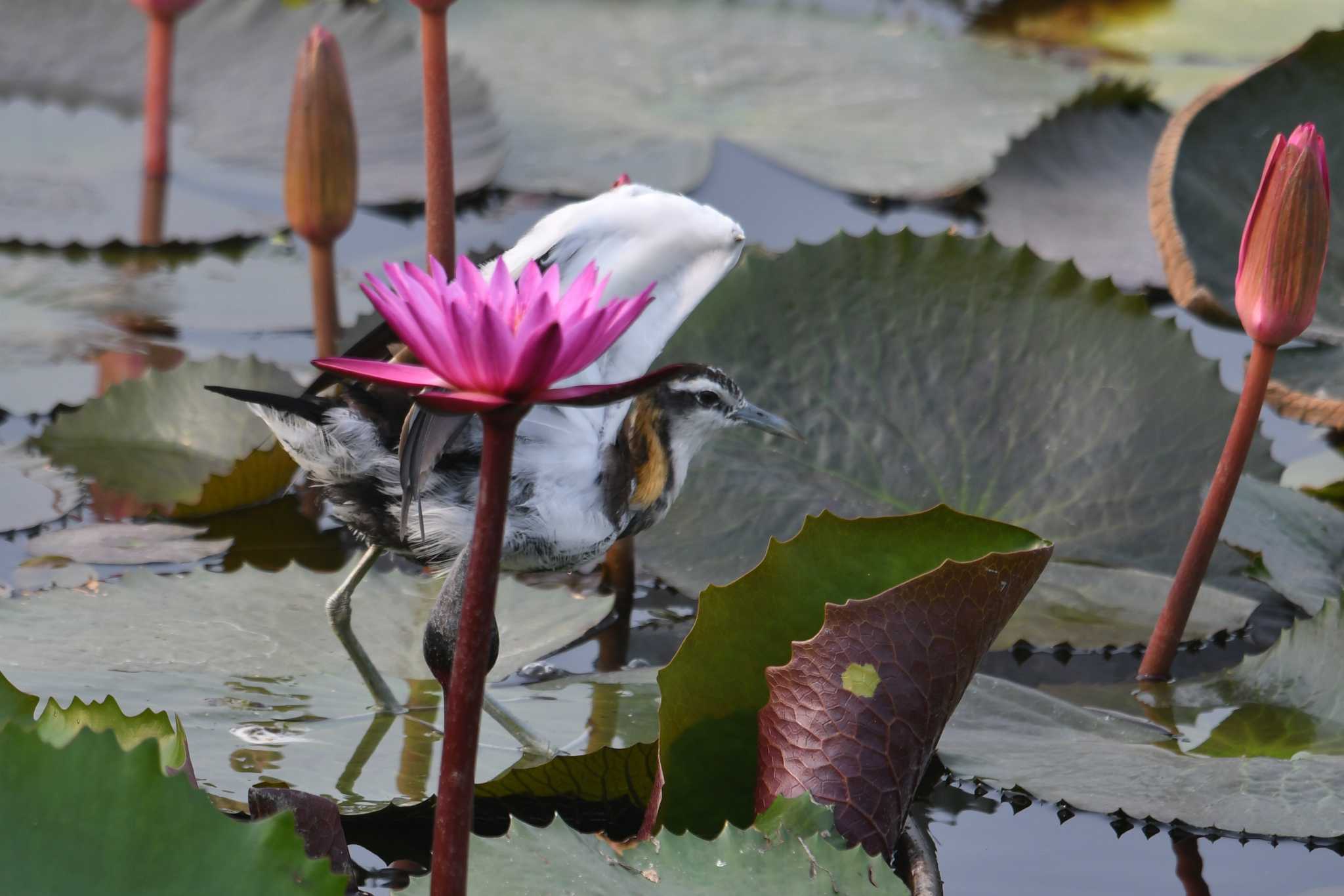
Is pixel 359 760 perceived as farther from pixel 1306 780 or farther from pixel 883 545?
pixel 1306 780

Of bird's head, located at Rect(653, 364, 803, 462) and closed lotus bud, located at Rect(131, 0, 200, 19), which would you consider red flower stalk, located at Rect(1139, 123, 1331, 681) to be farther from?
closed lotus bud, located at Rect(131, 0, 200, 19)

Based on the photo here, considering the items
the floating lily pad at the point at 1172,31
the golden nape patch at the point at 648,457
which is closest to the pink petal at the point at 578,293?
the golden nape patch at the point at 648,457

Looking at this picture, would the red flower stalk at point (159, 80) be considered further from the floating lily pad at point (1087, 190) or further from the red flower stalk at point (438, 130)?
the floating lily pad at point (1087, 190)

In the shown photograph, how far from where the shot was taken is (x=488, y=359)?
759mm

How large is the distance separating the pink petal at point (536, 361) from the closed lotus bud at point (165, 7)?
2233mm

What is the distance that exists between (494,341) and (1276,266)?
95 cm

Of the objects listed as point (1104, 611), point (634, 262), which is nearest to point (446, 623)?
point (634, 262)

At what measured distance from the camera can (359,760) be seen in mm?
1426

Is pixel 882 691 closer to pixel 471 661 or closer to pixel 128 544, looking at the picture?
pixel 471 661

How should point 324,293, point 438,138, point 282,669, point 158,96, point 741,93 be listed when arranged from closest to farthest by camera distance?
point 282,669
point 438,138
point 324,293
point 158,96
point 741,93

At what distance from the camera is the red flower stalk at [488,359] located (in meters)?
0.76

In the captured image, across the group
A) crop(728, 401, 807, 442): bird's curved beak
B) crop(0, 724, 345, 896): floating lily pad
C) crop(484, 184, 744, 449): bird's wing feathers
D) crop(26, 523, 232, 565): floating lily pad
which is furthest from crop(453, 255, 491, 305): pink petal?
crop(26, 523, 232, 565): floating lily pad

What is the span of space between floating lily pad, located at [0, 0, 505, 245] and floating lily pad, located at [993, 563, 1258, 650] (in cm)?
151

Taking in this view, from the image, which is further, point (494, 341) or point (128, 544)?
point (128, 544)
